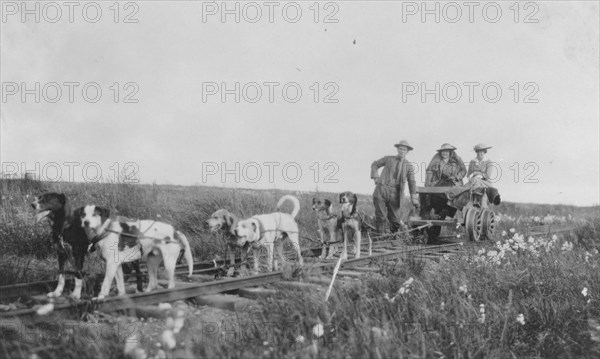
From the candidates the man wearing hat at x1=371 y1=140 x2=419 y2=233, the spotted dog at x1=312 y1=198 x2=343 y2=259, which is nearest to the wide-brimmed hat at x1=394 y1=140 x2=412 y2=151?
the man wearing hat at x1=371 y1=140 x2=419 y2=233

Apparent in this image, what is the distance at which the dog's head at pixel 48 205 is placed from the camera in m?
4.81

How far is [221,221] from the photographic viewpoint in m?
6.47

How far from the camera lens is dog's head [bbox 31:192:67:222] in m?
4.81

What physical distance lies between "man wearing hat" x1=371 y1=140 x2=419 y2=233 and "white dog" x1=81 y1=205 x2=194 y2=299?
6.83 meters

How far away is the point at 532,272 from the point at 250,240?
3.35 meters

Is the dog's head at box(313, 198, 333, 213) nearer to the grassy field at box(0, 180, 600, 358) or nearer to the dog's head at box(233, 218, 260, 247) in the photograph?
the dog's head at box(233, 218, 260, 247)

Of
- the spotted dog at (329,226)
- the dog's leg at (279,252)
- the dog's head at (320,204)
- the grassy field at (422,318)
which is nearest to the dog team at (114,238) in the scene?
the grassy field at (422,318)

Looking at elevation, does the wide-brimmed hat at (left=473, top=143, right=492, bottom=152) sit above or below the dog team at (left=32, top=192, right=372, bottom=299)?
above

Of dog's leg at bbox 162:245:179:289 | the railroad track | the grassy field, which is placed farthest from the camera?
dog's leg at bbox 162:245:179:289

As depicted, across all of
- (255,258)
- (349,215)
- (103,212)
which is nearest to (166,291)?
A: (103,212)

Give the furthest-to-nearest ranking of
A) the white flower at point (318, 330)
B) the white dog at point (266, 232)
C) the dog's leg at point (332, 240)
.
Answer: the dog's leg at point (332, 240) → the white dog at point (266, 232) → the white flower at point (318, 330)

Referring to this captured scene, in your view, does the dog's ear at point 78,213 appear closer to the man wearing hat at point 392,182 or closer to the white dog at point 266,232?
the white dog at point 266,232

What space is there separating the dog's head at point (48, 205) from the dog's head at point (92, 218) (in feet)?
0.80


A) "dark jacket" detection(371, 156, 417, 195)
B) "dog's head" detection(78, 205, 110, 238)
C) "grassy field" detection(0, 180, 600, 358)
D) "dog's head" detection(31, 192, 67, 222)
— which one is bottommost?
"grassy field" detection(0, 180, 600, 358)
